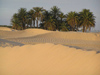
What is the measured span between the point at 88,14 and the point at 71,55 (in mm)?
29195

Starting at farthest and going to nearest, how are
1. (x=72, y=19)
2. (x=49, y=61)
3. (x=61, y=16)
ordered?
(x=61, y=16)
(x=72, y=19)
(x=49, y=61)

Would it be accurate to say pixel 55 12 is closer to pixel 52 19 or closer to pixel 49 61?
pixel 52 19

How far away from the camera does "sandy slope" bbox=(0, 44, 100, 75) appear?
10.4 feet

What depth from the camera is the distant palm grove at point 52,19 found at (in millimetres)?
29922

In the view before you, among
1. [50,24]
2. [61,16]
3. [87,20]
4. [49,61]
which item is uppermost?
[61,16]

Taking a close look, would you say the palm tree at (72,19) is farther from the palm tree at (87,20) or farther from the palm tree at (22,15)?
the palm tree at (22,15)

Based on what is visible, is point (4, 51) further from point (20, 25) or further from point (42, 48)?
point (20, 25)

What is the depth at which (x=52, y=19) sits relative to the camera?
3019cm

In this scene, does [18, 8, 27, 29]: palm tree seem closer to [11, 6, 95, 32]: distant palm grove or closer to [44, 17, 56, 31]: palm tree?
[11, 6, 95, 32]: distant palm grove

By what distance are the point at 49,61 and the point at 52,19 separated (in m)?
27.0

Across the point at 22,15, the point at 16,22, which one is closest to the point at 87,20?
the point at 22,15

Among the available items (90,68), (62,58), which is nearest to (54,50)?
(62,58)

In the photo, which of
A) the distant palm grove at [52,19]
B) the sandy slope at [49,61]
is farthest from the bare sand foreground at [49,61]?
the distant palm grove at [52,19]

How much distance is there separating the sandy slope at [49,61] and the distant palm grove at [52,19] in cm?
2532
